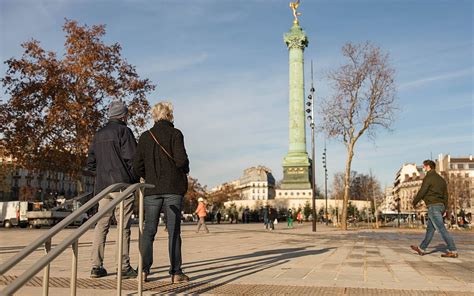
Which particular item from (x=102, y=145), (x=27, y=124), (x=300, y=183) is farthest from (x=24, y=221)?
(x=300, y=183)

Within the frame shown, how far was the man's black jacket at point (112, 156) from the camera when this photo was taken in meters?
6.05

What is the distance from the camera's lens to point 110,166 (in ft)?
19.9

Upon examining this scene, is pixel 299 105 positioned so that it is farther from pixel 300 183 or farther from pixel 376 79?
pixel 376 79

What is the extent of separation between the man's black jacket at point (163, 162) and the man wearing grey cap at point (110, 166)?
0.35m

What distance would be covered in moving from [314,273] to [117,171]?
10.2 ft

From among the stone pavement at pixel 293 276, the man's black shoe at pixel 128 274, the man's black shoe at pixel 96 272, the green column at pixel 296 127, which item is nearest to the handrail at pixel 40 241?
the stone pavement at pixel 293 276

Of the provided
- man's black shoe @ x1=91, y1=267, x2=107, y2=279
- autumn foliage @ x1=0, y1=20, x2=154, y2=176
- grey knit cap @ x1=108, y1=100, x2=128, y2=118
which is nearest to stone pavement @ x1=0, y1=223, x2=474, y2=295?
man's black shoe @ x1=91, y1=267, x2=107, y2=279

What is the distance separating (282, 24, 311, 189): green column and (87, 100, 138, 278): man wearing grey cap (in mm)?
58731

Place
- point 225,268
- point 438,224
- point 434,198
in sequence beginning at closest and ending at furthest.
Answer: point 225,268 < point 438,224 < point 434,198

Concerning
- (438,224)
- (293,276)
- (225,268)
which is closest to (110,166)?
(225,268)

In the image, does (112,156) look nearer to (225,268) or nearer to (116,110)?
(116,110)

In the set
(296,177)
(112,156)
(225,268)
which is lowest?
(225,268)

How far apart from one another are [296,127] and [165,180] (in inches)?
2389

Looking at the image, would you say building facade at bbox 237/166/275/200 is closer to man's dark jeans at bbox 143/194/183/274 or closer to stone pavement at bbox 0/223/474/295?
stone pavement at bbox 0/223/474/295
